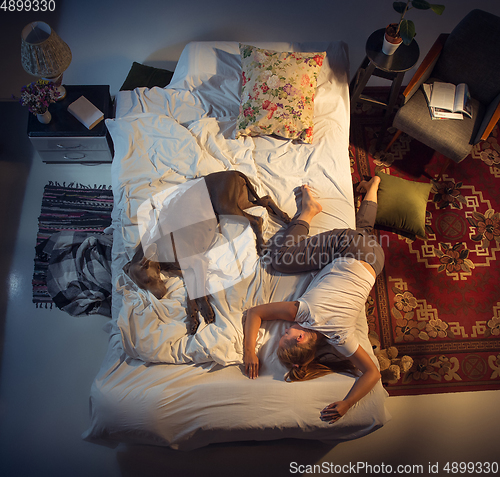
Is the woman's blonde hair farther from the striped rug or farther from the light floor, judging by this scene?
the striped rug

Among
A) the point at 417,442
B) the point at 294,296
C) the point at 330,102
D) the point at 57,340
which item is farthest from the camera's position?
the point at 330,102

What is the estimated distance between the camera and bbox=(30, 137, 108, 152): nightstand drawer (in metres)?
2.64

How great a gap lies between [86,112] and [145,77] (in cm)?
66

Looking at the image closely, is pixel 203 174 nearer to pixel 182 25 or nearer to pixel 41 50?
pixel 41 50

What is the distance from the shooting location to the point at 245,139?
8.39 ft

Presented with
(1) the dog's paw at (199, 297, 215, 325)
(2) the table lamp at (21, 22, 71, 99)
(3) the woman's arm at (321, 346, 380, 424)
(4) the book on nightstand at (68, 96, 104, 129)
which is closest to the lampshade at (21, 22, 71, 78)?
(2) the table lamp at (21, 22, 71, 99)

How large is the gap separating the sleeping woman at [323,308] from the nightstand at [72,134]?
1511mm

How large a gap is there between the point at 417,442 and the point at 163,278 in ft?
6.06

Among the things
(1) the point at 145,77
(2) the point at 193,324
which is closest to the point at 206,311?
(2) the point at 193,324

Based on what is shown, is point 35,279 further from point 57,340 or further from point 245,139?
point 245,139

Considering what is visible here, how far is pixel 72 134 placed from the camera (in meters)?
2.60

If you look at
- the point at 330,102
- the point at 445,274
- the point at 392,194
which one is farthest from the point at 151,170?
the point at 445,274

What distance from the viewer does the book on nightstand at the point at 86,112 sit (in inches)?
103

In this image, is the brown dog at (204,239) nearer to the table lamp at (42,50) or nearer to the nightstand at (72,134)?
the nightstand at (72,134)
